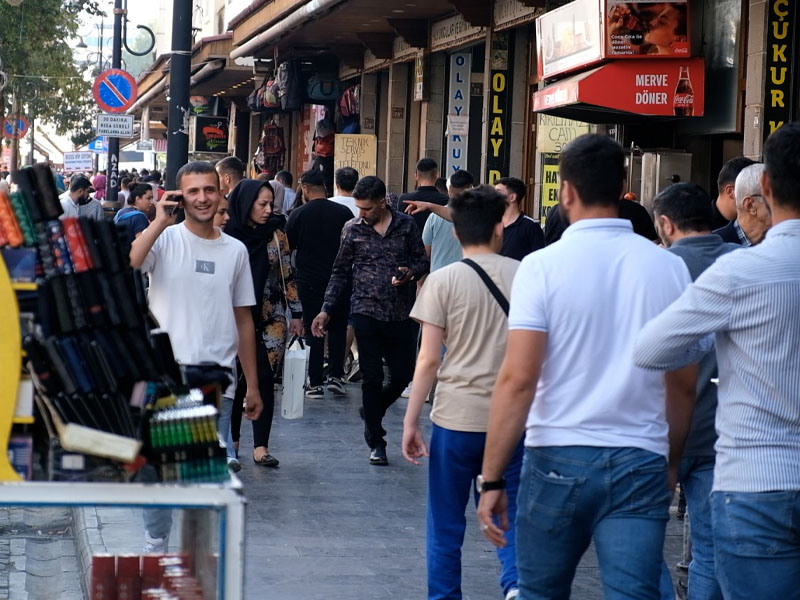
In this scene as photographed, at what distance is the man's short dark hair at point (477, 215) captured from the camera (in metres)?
5.52

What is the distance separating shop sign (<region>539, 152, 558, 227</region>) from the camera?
50.1 feet

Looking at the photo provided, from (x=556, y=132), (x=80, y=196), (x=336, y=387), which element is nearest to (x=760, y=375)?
(x=336, y=387)

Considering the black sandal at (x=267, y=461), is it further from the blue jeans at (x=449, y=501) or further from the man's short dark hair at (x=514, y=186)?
the blue jeans at (x=449, y=501)

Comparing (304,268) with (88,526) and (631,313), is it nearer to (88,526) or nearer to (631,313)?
(88,526)

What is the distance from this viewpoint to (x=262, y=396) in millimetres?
8875

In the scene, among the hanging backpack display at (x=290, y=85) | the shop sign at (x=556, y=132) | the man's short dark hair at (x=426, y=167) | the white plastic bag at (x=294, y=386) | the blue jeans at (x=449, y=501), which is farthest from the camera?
the hanging backpack display at (x=290, y=85)

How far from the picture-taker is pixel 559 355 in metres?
3.90

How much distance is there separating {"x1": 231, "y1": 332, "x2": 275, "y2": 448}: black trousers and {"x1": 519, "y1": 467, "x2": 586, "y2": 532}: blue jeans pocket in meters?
4.74

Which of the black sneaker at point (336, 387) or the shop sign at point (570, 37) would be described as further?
the black sneaker at point (336, 387)

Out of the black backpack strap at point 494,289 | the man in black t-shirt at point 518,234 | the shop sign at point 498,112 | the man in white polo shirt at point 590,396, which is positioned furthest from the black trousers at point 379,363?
the shop sign at point 498,112

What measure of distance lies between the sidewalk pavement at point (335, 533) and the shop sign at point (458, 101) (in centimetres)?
880

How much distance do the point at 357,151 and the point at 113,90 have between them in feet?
21.9

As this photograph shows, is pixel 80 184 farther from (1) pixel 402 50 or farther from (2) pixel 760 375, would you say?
(2) pixel 760 375

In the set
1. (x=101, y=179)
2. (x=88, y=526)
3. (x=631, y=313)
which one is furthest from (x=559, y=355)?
(x=101, y=179)
